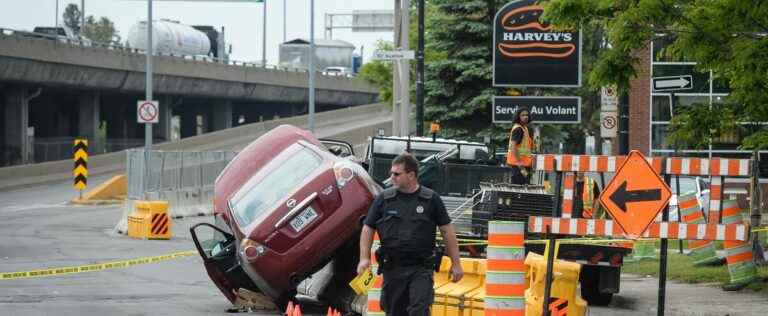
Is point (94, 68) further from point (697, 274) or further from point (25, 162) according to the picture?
point (697, 274)

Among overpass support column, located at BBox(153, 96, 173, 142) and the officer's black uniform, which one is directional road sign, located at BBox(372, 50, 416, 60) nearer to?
the officer's black uniform

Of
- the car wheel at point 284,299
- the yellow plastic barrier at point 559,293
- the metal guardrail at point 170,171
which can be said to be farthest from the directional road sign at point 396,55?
the yellow plastic barrier at point 559,293

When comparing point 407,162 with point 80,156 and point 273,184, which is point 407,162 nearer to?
point 273,184

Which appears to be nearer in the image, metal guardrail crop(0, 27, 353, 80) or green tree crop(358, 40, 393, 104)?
metal guardrail crop(0, 27, 353, 80)

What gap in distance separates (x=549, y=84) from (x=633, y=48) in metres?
9.71

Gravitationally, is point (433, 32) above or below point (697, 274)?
above

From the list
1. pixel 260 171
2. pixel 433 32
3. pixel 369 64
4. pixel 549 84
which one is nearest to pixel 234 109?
pixel 369 64

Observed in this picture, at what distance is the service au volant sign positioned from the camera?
22.9m

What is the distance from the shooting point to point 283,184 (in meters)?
14.9

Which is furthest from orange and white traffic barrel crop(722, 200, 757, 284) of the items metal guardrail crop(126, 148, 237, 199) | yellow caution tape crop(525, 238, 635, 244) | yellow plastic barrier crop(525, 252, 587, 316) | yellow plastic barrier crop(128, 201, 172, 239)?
metal guardrail crop(126, 148, 237, 199)

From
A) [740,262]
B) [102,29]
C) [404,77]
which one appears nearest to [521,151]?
[740,262]

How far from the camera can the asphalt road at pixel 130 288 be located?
15141 mm

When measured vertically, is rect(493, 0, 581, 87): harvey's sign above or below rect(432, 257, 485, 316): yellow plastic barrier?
above

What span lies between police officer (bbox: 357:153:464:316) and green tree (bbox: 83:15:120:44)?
544ft
